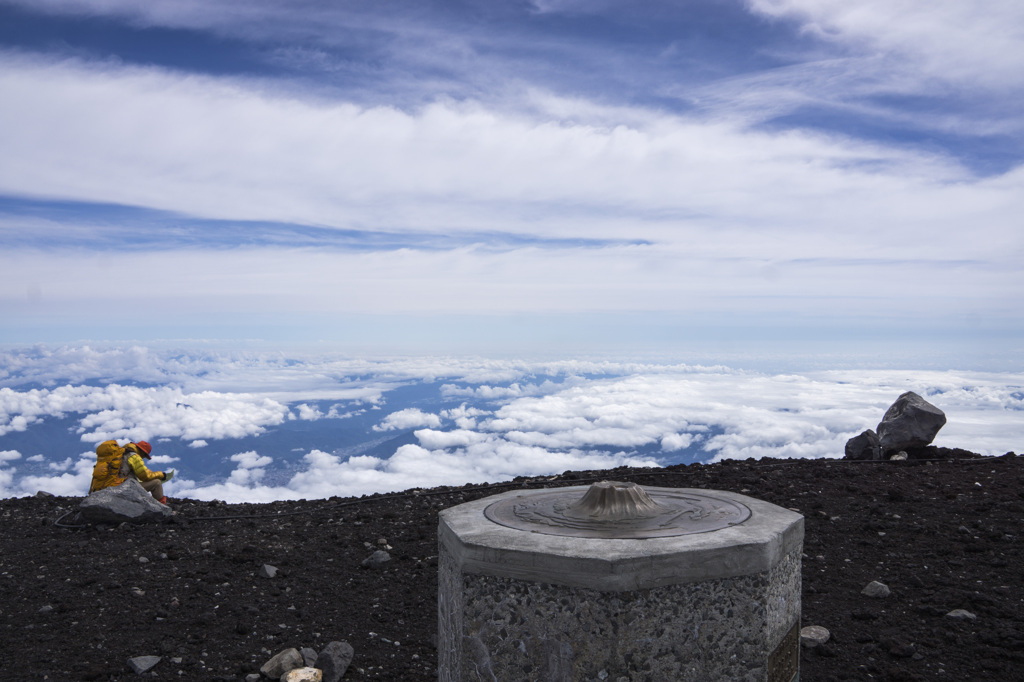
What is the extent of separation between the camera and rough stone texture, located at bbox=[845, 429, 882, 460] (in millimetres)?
11875

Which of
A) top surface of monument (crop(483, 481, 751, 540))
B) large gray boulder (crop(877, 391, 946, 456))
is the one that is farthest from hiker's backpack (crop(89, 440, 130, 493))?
large gray boulder (crop(877, 391, 946, 456))

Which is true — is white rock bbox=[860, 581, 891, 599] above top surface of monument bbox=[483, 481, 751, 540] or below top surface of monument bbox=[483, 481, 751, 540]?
below

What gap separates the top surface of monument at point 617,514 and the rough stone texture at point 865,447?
7248mm

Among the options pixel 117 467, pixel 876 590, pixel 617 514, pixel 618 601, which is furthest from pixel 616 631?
pixel 117 467

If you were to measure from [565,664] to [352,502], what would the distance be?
22.3 ft

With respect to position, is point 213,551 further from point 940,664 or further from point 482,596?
point 940,664

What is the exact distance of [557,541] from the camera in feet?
14.6

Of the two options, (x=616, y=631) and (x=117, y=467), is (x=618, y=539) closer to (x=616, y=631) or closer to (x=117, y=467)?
(x=616, y=631)

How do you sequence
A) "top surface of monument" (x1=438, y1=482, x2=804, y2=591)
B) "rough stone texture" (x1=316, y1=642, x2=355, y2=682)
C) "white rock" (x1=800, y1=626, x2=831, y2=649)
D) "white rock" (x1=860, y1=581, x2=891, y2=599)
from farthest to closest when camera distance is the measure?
"white rock" (x1=860, y1=581, x2=891, y2=599) < "white rock" (x1=800, y1=626, x2=831, y2=649) < "rough stone texture" (x1=316, y1=642, x2=355, y2=682) < "top surface of monument" (x1=438, y1=482, x2=804, y2=591)

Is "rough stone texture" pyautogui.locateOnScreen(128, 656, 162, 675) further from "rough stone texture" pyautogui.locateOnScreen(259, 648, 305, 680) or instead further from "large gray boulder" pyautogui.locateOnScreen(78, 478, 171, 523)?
"large gray boulder" pyautogui.locateOnScreen(78, 478, 171, 523)

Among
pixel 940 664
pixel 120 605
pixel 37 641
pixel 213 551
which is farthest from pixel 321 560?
pixel 940 664

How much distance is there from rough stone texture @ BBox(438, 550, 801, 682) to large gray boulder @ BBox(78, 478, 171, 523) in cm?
679

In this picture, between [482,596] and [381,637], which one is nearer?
[482,596]

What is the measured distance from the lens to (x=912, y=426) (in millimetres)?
11719
